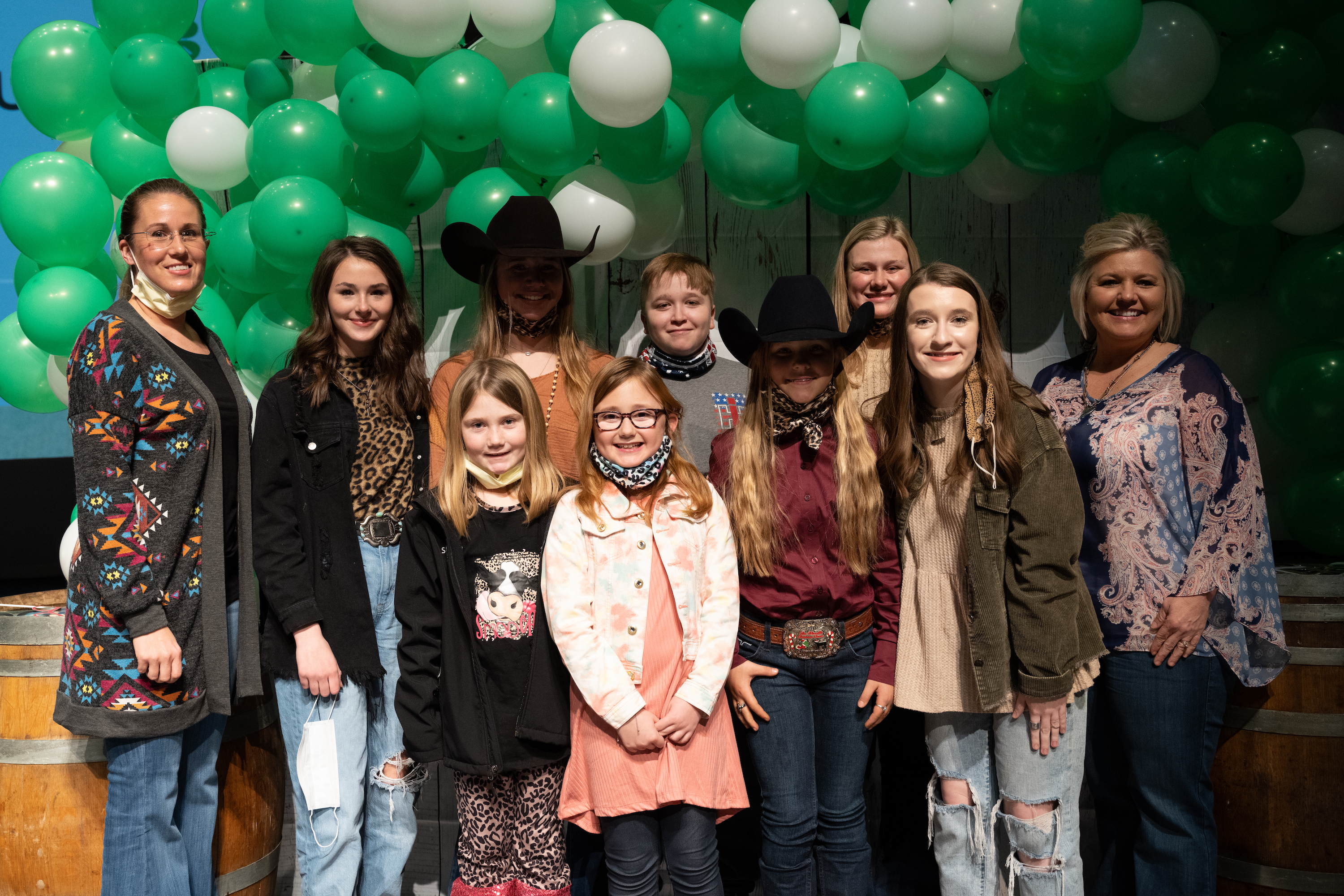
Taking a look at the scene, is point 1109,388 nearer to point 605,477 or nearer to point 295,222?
point 605,477

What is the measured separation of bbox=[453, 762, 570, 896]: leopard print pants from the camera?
2.38m

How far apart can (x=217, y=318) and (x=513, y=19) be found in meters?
1.43

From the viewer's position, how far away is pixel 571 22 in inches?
117

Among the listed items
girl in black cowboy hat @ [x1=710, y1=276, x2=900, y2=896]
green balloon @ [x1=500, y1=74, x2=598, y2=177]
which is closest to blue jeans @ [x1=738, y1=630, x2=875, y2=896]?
girl in black cowboy hat @ [x1=710, y1=276, x2=900, y2=896]

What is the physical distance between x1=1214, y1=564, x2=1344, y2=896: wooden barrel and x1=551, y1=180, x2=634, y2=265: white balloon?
2226mm

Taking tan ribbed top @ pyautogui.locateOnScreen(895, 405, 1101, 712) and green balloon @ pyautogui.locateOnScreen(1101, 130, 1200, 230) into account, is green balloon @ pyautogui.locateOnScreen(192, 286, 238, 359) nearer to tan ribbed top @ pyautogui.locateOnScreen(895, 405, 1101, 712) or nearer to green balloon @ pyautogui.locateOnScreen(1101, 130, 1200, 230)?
tan ribbed top @ pyautogui.locateOnScreen(895, 405, 1101, 712)

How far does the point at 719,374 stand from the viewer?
3037 mm

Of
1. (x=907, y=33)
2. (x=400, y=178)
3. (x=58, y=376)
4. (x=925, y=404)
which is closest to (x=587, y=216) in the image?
(x=400, y=178)

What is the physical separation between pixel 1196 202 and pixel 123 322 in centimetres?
310

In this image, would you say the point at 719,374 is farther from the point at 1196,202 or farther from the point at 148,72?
the point at 148,72

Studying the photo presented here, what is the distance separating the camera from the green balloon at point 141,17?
3252 millimetres

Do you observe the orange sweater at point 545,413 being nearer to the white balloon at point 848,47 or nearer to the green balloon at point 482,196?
the green balloon at point 482,196

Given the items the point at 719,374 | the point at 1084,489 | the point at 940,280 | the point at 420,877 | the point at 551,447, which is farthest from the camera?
the point at 420,877

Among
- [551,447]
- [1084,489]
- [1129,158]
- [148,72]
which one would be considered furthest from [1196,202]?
[148,72]
